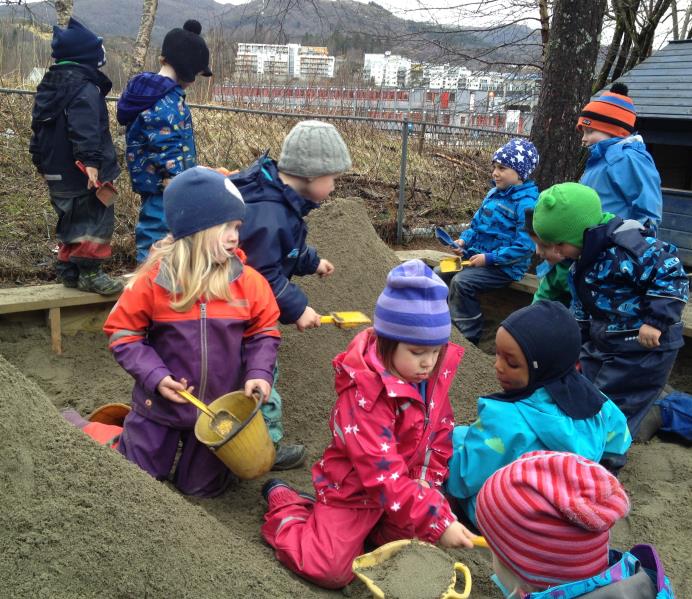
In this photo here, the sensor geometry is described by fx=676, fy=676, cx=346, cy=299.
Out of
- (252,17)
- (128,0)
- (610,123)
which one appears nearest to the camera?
A: (610,123)

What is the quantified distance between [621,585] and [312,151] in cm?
202

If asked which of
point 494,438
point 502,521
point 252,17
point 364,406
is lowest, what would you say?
point 494,438

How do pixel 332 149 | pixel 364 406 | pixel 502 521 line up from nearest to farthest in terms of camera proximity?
pixel 502 521 < pixel 364 406 < pixel 332 149

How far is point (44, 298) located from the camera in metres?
3.86

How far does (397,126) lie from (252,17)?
2417 millimetres

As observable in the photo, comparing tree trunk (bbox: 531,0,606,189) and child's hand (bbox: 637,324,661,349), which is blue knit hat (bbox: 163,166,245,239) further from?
tree trunk (bbox: 531,0,606,189)

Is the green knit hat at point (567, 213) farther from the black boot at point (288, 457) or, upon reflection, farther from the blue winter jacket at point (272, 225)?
the black boot at point (288, 457)

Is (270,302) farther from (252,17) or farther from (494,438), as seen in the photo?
(252,17)

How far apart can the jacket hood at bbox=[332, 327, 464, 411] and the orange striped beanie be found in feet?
8.46

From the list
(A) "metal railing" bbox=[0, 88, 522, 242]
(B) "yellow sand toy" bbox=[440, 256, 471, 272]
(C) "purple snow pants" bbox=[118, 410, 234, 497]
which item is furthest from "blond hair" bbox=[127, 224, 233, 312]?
(A) "metal railing" bbox=[0, 88, 522, 242]

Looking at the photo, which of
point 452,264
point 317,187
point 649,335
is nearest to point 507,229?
point 452,264

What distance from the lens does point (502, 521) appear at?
57.6 inches

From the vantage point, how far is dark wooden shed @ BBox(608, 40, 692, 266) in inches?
223

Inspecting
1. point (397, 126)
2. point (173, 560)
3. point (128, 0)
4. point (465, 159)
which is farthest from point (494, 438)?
point (128, 0)
